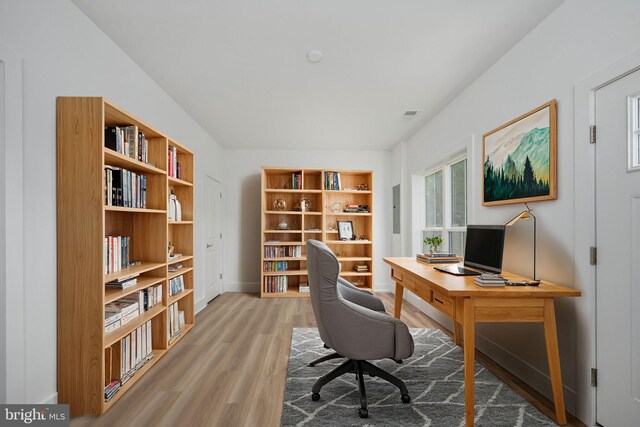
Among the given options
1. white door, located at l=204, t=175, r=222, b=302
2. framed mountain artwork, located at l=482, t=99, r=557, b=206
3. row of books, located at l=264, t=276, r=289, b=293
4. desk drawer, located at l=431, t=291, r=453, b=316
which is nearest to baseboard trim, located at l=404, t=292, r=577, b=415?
desk drawer, located at l=431, t=291, r=453, b=316

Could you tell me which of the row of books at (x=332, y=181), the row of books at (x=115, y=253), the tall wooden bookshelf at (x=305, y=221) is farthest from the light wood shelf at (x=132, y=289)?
the row of books at (x=332, y=181)

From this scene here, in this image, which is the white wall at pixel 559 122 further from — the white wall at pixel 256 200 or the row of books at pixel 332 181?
the white wall at pixel 256 200

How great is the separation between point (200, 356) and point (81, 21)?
2644 millimetres

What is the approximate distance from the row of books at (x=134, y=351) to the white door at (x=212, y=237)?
2.01 meters

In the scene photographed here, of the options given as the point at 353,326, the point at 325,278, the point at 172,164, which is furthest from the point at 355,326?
the point at 172,164

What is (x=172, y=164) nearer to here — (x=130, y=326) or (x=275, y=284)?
(x=130, y=326)

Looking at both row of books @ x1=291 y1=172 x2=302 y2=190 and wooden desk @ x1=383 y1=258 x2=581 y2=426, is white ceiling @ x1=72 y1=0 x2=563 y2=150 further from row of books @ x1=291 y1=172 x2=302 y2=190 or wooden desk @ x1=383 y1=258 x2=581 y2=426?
wooden desk @ x1=383 y1=258 x2=581 y2=426

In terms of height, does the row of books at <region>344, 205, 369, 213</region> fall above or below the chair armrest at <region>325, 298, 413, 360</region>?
above

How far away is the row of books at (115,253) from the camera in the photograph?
2129 mm

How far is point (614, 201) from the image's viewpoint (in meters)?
1.63

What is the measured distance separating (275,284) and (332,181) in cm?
194

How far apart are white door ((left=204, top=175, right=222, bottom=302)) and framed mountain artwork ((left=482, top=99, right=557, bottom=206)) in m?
3.63

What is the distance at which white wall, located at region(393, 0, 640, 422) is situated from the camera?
1707 millimetres

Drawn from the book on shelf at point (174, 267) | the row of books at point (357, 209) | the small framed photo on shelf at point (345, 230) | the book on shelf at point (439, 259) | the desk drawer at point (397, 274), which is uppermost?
the row of books at point (357, 209)
